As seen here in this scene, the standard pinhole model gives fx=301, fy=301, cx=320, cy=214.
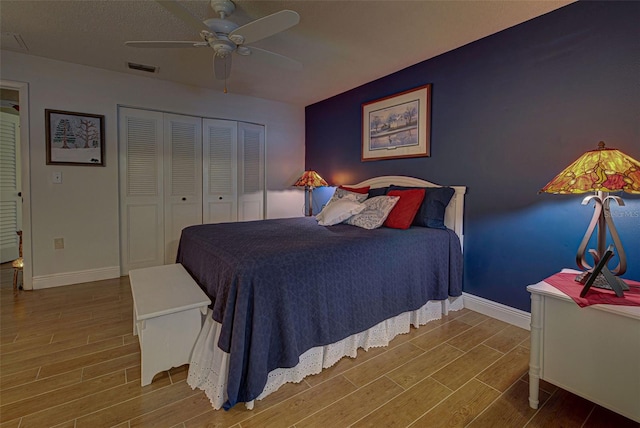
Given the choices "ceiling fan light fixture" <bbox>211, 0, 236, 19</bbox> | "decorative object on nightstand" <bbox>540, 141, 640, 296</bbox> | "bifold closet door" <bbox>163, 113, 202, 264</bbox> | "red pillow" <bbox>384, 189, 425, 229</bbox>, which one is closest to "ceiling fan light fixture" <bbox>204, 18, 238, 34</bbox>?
A: "ceiling fan light fixture" <bbox>211, 0, 236, 19</bbox>

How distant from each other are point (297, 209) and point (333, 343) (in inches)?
129

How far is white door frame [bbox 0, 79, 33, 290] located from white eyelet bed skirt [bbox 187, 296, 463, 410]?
2629 mm

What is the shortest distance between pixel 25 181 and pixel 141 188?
1.02m

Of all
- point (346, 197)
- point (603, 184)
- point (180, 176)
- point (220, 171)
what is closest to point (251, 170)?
point (220, 171)

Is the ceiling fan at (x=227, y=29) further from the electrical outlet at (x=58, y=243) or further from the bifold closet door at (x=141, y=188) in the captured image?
the electrical outlet at (x=58, y=243)

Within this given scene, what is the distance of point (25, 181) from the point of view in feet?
9.98

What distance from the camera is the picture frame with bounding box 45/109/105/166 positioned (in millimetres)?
3146

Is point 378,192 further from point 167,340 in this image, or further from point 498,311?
point 167,340

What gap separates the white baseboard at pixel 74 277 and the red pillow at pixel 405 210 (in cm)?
318

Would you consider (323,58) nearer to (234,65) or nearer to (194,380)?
(234,65)

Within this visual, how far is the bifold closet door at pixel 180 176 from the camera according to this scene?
12.6 ft

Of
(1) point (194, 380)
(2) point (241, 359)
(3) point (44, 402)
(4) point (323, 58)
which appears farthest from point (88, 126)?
(2) point (241, 359)

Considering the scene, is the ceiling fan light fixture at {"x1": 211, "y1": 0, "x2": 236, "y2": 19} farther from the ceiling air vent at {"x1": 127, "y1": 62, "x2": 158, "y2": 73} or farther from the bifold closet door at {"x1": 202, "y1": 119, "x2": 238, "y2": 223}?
the bifold closet door at {"x1": 202, "y1": 119, "x2": 238, "y2": 223}

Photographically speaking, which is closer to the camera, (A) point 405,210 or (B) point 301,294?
(B) point 301,294
